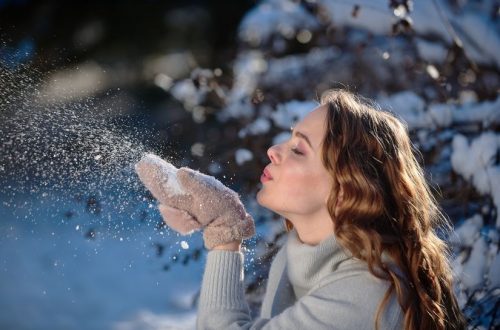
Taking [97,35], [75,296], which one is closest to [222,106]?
[97,35]

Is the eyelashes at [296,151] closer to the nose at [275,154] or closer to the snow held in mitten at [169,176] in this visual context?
the nose at [275,154]

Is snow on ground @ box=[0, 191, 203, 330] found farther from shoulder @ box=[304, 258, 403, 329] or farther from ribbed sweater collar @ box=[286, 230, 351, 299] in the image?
shoulder @ box=[304, 258, 403, 329]

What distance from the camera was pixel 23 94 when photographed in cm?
222

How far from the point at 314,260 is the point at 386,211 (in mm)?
215

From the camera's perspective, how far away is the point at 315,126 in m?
1.54

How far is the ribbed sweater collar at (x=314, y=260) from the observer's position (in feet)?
4.75

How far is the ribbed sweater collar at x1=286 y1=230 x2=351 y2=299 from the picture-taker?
1.45 meters

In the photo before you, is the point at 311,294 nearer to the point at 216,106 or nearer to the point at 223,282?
the point at 223,282

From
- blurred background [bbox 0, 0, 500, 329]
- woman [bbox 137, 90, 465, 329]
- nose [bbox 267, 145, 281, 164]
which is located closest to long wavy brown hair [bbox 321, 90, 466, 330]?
woman [bbox 137, 90, 465, 329]

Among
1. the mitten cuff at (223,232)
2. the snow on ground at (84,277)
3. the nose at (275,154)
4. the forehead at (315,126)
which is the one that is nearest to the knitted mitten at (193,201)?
the mitten cuff at (223,232)

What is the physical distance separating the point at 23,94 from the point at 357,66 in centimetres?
162

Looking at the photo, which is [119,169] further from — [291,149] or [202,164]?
[202,164]

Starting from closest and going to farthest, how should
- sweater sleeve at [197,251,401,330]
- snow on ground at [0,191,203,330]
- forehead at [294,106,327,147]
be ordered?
sweater sleeve at [197,251,401,330], forehead at [294,106,327,147], snow on ground at [0,191,203,330]

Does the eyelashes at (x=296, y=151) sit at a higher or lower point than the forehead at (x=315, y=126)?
lower
